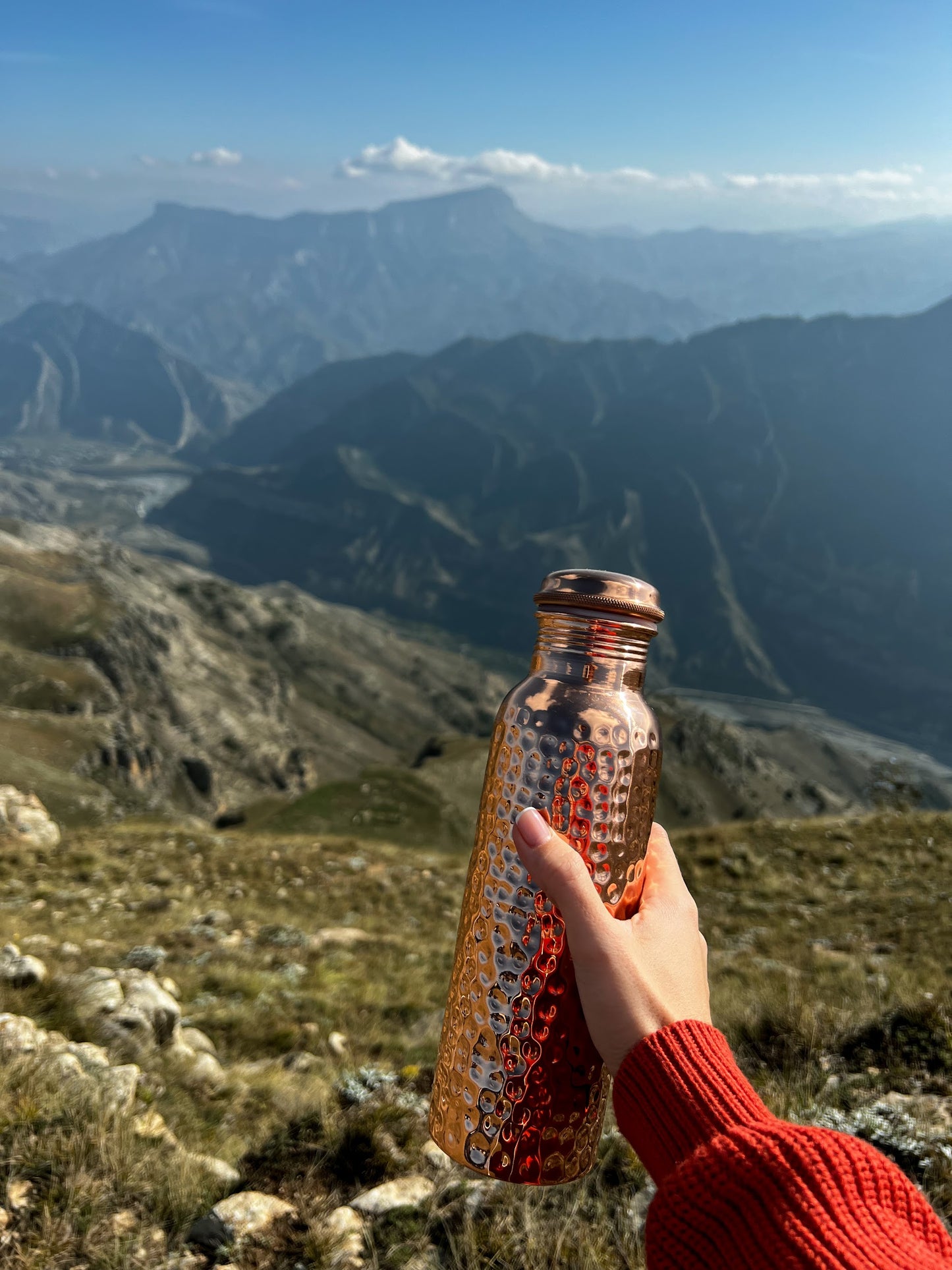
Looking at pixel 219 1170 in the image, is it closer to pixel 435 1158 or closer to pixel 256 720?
pixel 435 1158

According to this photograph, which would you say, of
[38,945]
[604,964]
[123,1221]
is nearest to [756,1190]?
[604,964]

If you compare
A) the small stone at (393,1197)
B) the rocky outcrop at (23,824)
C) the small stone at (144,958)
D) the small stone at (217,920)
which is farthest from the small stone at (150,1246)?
the rocky outcrop at (23,824)

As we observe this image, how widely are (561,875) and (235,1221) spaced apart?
2.68 m

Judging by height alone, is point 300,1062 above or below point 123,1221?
below

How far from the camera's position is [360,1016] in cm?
778

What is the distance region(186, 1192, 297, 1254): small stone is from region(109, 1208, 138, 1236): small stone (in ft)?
0.78

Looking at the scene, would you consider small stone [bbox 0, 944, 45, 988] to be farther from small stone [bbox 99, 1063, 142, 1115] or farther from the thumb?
the thumb

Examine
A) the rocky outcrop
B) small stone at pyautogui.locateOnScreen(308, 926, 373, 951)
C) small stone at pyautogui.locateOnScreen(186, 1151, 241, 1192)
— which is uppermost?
small stone at pyautogui.locateOnScreen(186, 1151, 241, 1192)

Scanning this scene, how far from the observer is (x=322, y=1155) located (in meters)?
3.92

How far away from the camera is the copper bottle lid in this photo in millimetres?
1855

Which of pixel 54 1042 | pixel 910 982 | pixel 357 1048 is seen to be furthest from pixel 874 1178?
pixel 910 982

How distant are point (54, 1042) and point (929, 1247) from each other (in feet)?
17.0

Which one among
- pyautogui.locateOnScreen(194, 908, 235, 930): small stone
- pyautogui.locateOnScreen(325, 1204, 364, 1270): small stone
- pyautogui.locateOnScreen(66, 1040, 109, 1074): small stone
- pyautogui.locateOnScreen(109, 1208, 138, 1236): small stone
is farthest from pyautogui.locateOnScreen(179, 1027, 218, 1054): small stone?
pyautogui.locateOnScreen(194, 908, 235, 930): small stone

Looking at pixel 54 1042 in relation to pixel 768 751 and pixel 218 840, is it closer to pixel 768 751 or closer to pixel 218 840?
pixel 218 840
